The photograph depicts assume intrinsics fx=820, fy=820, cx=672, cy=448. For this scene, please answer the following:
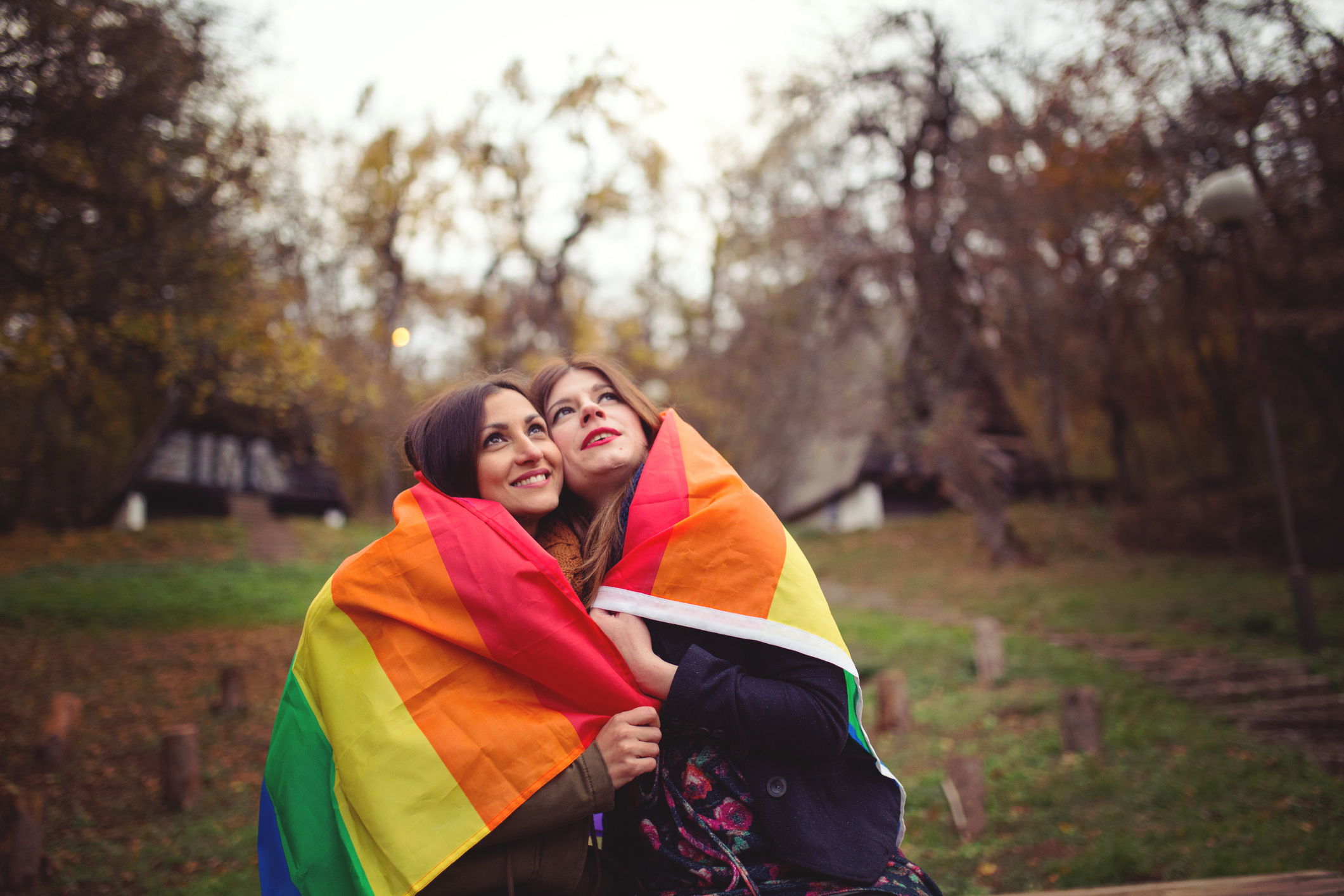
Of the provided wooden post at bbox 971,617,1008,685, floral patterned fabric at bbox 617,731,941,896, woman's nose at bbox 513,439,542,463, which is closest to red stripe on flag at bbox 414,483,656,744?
floral patterned fabric at bbox 617,731,941,896

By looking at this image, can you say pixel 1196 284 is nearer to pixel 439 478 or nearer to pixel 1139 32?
pixel 1139 32

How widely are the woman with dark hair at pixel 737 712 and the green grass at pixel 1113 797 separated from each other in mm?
3520

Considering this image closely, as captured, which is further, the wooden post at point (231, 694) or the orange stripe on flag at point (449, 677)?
the wooden post at point (231, 694)

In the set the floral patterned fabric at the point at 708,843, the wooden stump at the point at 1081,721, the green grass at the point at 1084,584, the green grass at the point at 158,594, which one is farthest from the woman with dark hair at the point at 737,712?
the green grass at the point at 158,594

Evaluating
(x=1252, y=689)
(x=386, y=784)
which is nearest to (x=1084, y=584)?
(x=1252, y=689)

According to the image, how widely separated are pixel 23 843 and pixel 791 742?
Answer: 5.86 m

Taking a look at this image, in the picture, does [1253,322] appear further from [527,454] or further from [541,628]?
[541,628]

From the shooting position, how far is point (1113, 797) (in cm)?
603

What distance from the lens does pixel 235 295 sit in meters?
9.88

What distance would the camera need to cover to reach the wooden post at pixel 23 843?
17.2ft

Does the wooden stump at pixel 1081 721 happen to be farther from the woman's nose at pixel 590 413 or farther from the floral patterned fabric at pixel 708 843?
the woman's nose at pixel 590 413

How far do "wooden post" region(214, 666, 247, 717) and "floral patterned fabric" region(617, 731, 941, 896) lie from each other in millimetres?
9286

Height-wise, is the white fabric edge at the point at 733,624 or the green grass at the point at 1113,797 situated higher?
the white fabric edge at the point at 733,624

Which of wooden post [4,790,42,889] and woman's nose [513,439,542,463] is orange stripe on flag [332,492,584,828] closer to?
woman's nose [513,439,542,463]
